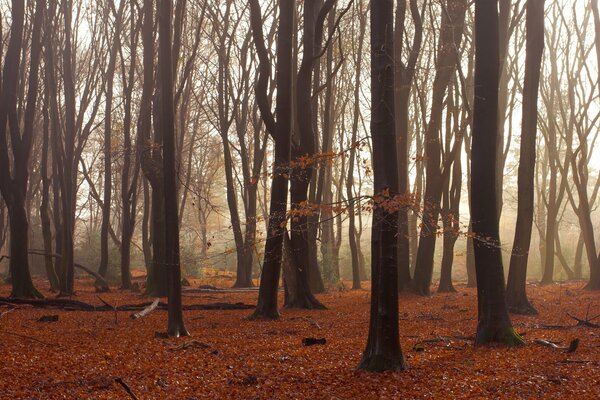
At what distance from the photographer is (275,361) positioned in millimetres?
8172

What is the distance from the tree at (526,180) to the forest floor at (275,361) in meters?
0.72

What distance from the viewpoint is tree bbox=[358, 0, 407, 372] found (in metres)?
7.27

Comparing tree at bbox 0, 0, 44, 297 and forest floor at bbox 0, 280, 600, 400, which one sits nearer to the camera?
forest floor at bbox 0, 280, 600, 400

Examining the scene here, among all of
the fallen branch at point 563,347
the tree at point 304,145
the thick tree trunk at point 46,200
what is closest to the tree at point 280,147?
the tree at point 304,145

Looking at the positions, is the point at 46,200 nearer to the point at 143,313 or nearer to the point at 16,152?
the point at 16,152

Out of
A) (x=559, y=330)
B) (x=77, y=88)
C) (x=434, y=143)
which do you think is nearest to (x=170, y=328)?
(x=559, y=330)

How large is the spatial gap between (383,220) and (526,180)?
22.1 ft

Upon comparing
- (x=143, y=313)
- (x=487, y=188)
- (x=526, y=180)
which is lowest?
(x=143, y=313)

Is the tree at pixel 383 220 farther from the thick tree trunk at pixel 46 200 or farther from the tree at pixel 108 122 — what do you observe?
the tree at pixel 108 122

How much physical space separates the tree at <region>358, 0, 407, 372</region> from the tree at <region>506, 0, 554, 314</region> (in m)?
6.18

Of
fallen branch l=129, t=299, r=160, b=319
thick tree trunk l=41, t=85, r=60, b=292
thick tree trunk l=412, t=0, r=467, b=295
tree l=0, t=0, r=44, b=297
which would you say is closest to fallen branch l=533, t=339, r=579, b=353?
fallen branch l=129, t=299, r=160, b=319

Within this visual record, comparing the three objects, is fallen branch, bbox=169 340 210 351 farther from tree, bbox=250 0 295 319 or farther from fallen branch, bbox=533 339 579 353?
fallen branch, bbox=533 339 579 353

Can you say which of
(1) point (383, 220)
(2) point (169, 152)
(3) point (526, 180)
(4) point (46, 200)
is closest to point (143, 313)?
(2) point (169, 152)

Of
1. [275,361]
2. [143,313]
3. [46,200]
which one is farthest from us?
[46,200]
